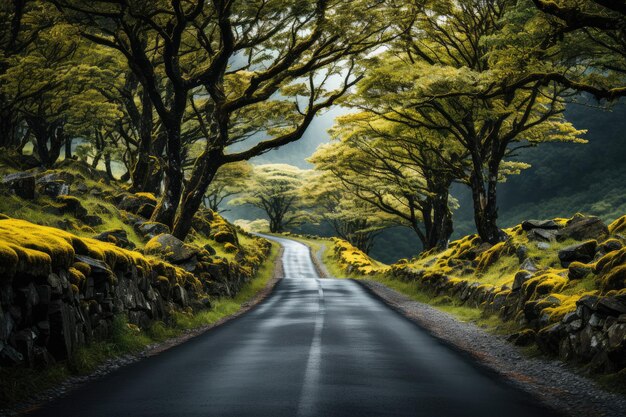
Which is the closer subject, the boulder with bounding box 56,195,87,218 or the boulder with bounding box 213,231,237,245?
the boulder with bounding box 56,195,87,218

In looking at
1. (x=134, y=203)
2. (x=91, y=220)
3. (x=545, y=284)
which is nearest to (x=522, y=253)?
(x=545, y=284)

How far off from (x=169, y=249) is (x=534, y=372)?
40.4ft

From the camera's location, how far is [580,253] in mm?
14164

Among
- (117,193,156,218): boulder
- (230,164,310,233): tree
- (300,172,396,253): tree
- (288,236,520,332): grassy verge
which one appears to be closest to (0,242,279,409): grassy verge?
(117,193,156,218): boulder

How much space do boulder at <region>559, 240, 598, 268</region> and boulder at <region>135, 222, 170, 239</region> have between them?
13.7 meters

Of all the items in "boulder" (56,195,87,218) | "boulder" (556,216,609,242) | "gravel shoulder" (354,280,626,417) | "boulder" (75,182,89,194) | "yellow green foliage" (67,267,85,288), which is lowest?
"gravel shoulder" (354,280,626,417)

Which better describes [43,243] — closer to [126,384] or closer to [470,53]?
[126,384]

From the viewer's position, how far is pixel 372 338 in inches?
468

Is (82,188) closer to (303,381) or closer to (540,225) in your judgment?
(303,381)

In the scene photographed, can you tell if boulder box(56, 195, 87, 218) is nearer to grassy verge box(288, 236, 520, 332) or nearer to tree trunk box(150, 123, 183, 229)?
tree trunk box(150, 123, 183, 229)

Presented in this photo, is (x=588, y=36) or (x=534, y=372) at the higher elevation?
(x=588, y=36)

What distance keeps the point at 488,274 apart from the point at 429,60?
31.9ft

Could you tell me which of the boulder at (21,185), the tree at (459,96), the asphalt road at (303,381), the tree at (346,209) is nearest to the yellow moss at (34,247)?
the asphalt road at (303,381)

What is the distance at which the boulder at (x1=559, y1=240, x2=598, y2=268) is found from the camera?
45.6 feet
